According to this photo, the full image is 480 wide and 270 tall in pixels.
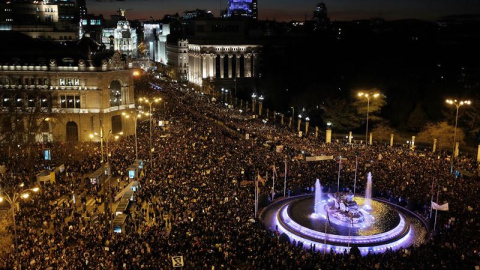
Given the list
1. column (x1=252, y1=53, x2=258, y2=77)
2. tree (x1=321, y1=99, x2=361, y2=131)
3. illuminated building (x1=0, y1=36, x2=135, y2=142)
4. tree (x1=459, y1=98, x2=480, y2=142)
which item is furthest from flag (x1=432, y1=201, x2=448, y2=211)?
column (x1=252, y1=53, x2=258, y2=77)

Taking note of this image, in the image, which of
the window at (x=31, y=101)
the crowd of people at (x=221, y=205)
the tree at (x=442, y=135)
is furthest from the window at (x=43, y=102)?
the tree at (x=442, y=135)

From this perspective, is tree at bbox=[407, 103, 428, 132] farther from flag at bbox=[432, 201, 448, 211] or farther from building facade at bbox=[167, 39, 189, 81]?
building facade at bbox=[167, 39, 189, 81]

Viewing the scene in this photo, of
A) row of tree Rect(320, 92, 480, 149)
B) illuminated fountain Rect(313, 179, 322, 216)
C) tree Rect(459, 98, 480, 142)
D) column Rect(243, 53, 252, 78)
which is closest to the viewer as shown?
illuminated fountain Rect(313, 179, 322, 216)

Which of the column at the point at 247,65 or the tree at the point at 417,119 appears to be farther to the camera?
the column at the point at 247,65

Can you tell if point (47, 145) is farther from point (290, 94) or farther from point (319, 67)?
point (319, 67)

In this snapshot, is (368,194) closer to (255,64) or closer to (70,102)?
(70,102)

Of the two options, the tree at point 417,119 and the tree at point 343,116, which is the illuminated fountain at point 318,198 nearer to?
the tree at point 343,116
